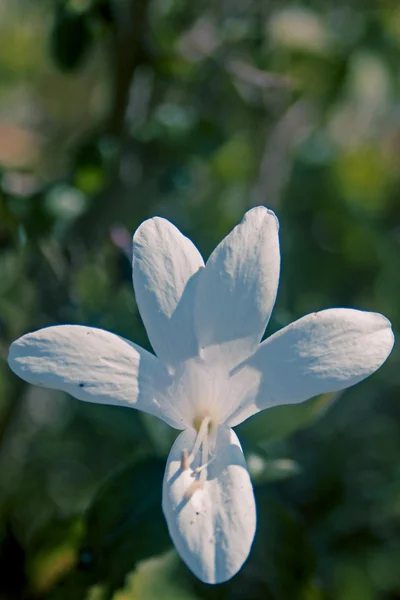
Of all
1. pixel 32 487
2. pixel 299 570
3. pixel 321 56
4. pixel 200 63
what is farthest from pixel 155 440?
pixel 321 56

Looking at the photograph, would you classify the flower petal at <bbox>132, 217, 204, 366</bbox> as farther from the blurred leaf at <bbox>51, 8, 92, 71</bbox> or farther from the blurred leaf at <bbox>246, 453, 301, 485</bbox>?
the blurred leaf at <bbox>51, 8, 92, 71</bbox>

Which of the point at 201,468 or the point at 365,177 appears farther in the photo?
the point at 365,177

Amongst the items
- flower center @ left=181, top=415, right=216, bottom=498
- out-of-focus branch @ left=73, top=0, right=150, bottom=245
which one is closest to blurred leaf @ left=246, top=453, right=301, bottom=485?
flower center @ left=181, top=415, right=216, bottom=498

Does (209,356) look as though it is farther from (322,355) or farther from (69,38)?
(69,38)

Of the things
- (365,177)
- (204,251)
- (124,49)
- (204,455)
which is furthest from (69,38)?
(365,177)

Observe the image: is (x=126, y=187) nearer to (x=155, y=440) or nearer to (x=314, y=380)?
(x=155, y=440)

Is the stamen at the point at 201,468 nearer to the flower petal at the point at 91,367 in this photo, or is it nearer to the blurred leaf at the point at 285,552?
the flower petal at the point at 91,367
